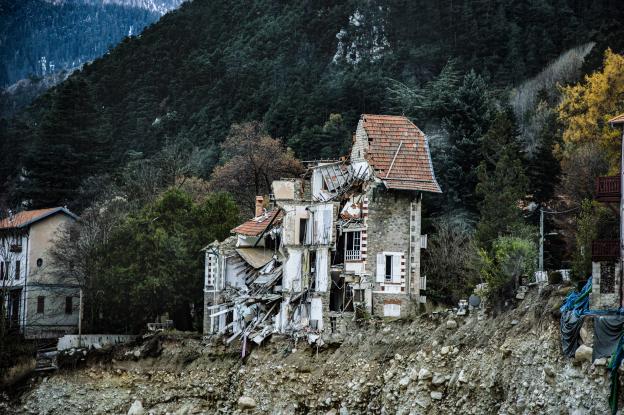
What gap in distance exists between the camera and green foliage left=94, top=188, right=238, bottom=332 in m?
72.3

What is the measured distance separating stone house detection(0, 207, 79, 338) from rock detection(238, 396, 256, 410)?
24296 millimetres

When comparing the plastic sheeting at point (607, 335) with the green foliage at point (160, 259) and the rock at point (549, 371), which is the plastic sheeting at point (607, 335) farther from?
the green foliage at point (160, 259)

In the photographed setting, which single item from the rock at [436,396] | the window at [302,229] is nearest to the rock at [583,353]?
the rock at [436,396]

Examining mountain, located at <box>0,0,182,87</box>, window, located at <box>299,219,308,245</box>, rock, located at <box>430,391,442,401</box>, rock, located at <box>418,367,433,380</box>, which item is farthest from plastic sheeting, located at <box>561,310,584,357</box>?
mountain, located at <box>0,0,182,87</box>

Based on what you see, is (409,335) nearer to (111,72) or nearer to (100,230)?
(100,230)

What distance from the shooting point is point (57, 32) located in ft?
491

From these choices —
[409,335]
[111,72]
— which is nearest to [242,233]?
[409,335]

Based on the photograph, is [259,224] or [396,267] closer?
[396,267]

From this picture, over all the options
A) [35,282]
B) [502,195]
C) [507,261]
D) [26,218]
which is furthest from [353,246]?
[26,218]

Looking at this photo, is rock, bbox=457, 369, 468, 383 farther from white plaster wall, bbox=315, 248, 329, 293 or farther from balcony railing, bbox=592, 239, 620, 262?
white plaster wall, bbox=315, 248, 329, 293

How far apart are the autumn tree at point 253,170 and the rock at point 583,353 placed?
47.3 m

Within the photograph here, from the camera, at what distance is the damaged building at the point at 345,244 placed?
194 ft

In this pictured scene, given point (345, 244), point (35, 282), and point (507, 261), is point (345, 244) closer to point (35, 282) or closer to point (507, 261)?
point (507, 261)

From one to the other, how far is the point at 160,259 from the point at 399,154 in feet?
61.1
